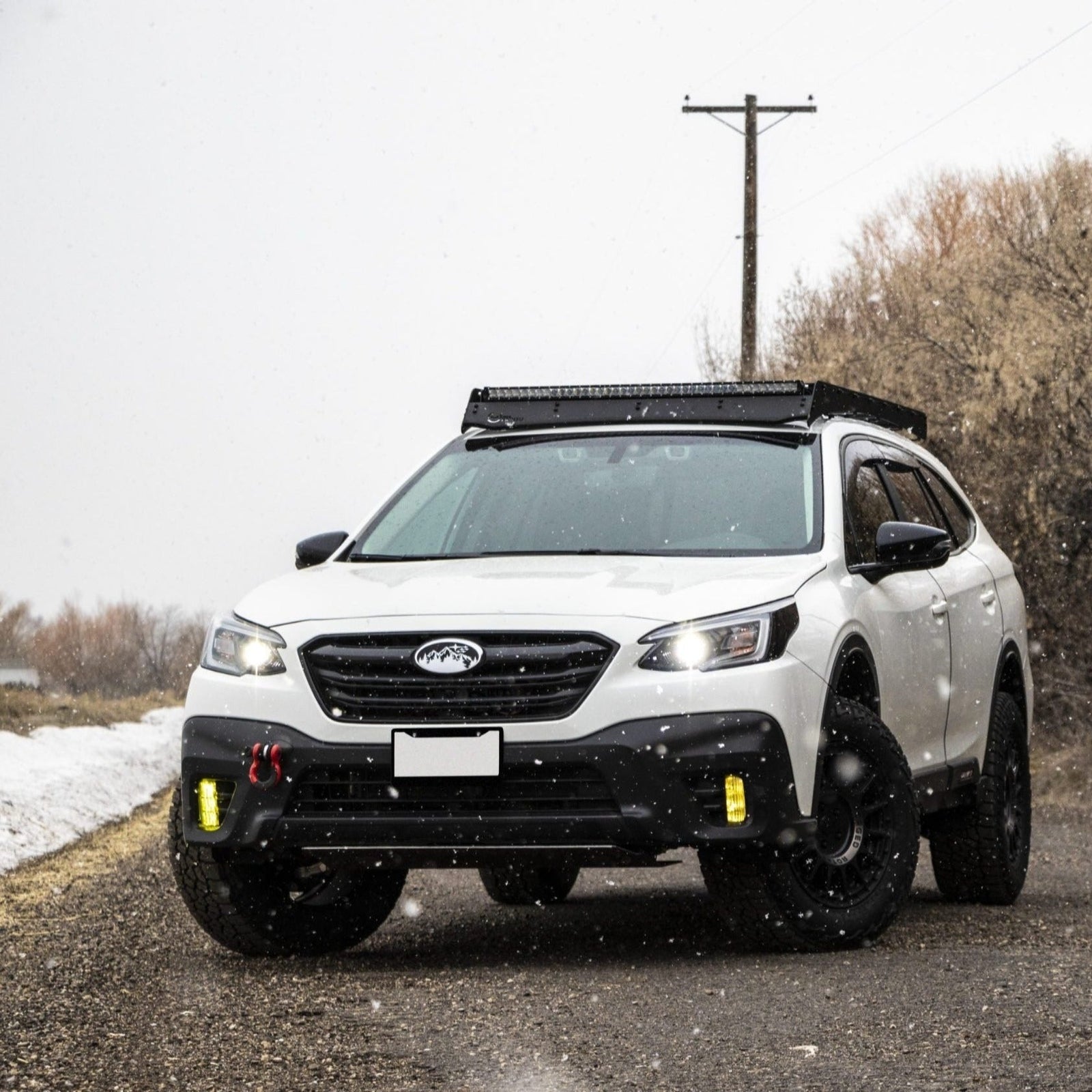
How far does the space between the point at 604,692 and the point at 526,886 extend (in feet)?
9.45

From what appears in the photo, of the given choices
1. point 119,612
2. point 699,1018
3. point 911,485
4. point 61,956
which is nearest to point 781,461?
point 911,485

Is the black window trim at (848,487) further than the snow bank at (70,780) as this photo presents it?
No

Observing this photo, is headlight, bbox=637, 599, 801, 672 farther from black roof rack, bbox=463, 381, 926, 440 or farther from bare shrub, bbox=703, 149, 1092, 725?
bare shrub, bbox=703, 149, 1092, 725

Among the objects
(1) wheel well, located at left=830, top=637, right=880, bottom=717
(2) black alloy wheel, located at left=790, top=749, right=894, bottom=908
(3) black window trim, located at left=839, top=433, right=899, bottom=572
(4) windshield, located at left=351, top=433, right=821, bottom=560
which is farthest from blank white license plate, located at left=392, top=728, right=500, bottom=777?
(3) black window trim, located at left=839, top=433, right=899, bottom=572

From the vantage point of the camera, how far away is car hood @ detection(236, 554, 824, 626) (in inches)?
248

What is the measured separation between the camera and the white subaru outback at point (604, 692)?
6168 millimetres

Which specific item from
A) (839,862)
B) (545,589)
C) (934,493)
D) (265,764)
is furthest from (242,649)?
(934,493)

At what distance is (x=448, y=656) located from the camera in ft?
20.5

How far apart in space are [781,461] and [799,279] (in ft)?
75.0

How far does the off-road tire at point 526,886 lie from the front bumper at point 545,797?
2.39 meters

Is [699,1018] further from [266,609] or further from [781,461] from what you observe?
[781,461]

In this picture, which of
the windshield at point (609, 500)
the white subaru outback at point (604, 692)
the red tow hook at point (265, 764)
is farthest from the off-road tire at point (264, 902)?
the windshield at point (609, 500)

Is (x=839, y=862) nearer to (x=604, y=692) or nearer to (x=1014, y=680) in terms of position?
(x=604, y=692)

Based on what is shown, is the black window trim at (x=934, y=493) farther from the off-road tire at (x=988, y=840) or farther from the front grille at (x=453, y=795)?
the front grille at (x=453, y=795)
